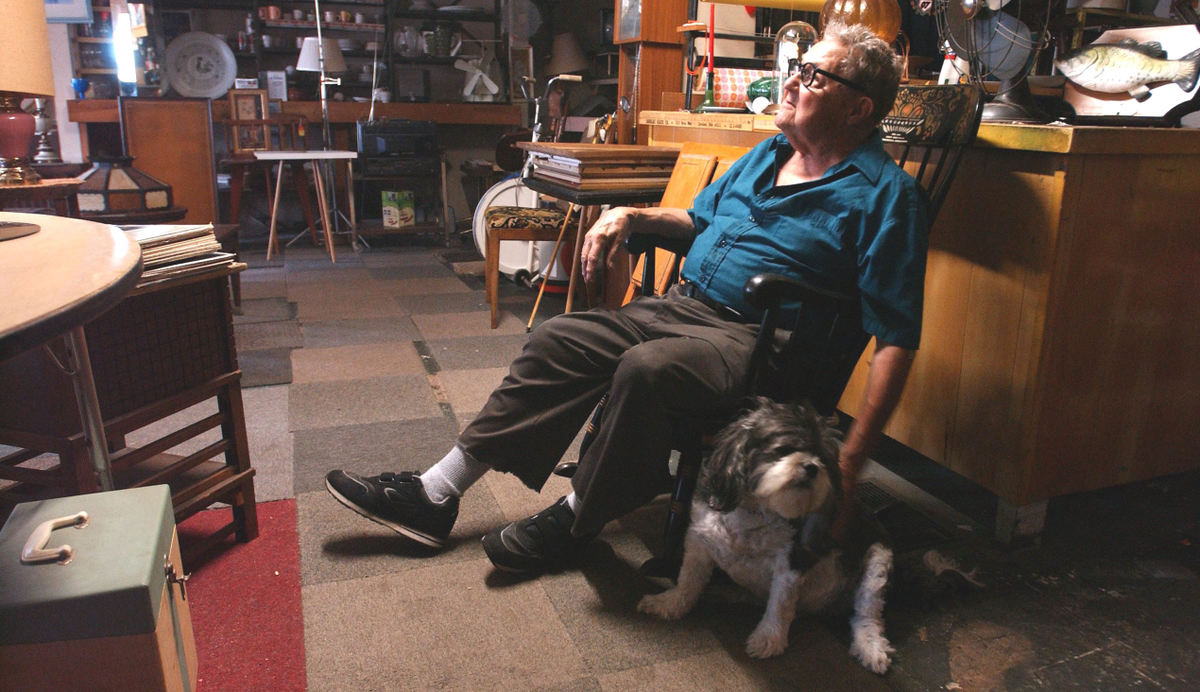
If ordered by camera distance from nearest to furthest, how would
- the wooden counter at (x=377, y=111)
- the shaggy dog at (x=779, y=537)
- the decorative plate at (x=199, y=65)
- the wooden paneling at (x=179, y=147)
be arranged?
the shaggy dog at (x=779, y=537)
the wooden paneling at (x=179, y=147)
the wooden counter at (x=377, y=111)
the decorative plate at (x=199, y=65)

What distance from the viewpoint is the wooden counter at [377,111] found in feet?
19.9

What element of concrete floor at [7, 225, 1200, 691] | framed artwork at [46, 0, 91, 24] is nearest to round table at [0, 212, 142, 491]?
concrete floor at [7, 225, 1200, 691]

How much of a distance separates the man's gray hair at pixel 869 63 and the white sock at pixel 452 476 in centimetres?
110

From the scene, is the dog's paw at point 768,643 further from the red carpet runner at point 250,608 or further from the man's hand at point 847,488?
the red carpet runner at point 250,608

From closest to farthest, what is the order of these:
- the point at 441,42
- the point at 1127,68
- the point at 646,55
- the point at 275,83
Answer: the point at 1127,68
the point at 646,55
the point at 275,83
the point at 441,42

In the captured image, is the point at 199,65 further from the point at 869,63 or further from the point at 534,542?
the point at 869,63

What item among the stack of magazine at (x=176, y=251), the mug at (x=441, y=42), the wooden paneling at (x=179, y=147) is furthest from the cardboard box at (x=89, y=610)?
the mug at (x=441, y=42)

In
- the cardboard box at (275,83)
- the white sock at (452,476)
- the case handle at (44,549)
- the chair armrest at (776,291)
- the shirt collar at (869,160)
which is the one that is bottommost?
the white sock at (452,476)

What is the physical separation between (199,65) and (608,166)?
5.15 meters

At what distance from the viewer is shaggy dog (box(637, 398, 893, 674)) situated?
131 cm

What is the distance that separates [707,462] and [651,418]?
13cm

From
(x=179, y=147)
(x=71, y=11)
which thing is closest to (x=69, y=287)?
(x=179, y=147)

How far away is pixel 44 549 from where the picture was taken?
99cm

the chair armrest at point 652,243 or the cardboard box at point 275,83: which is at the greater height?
the cardboard box at point 275,83
